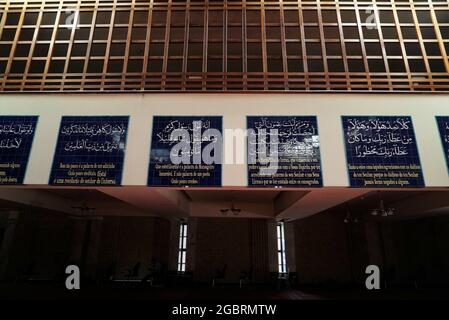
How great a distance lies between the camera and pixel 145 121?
4.43 metres

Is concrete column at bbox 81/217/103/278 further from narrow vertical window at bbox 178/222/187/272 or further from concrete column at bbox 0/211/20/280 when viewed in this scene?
narrow vertical window at bbox 178/222/187/272

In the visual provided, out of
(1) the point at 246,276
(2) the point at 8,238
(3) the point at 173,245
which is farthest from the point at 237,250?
(2) the point at 8,238

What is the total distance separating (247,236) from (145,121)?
742cm

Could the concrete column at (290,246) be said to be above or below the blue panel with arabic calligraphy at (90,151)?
below

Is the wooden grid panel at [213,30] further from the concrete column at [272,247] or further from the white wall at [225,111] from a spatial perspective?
the concrete column at [272,247]

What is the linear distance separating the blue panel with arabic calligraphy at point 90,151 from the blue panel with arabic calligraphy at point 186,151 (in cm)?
52

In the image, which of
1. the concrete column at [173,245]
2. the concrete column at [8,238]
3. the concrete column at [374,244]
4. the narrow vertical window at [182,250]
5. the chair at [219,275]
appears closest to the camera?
the concrete column at [8,238]

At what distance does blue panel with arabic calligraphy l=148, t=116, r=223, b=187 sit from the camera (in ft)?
13.6

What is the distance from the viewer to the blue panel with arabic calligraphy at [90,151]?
13.7 ft

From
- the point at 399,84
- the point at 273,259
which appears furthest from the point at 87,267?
the point at 399,84

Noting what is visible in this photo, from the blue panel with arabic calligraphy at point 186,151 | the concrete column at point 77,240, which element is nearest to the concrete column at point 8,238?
the concrete column at point 77,240

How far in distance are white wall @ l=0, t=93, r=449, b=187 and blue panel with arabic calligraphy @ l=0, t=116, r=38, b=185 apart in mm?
101

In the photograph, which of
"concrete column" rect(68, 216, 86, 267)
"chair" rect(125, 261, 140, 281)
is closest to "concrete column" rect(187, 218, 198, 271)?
"chair" rect(125, 261, 140, 281)
